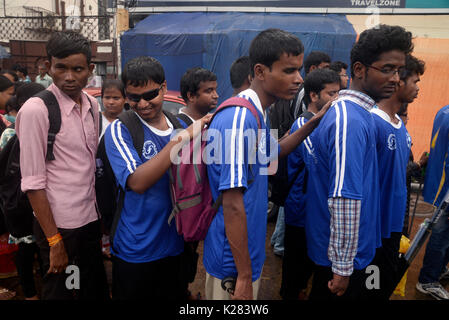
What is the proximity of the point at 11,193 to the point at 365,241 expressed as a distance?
2.45 meters

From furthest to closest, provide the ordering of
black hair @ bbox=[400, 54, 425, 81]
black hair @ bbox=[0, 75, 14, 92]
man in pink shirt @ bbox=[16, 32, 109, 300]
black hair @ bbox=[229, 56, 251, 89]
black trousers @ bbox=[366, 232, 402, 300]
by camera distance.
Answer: black hair @ bbox=[0, 75, 14, 92] → black hair @ bbox=[229, 56, 251, 89] → black hair @ bbox=[400, 54, 425, 81] → black trousers @ bbox=[366, 232, 402, 300] → man in pink shirt @ bbox=[16, 32, 109, 300]

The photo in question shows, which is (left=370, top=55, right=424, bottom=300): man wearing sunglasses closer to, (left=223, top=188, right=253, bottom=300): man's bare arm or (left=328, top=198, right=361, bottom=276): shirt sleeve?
(left=328, top=198, right=361, bottom=276): shirt sleeve

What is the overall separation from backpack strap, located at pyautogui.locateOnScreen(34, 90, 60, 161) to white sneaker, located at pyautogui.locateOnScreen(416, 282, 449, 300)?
3.58 meters

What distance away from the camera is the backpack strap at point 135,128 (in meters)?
1.79

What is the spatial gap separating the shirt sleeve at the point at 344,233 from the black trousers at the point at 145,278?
95cm

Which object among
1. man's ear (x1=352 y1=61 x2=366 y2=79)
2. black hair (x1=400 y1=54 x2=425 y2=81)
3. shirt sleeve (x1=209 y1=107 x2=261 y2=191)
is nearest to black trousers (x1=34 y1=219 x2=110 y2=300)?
shirt sleeve (x1=209 y1=107 x2=261 y2=191)

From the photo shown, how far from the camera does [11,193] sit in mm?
2355

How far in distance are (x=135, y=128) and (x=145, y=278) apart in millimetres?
886

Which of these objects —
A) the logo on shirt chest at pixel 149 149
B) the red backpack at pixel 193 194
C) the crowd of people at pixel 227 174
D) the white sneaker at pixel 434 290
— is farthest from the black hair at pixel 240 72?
the white sneaker at pixel 434 290

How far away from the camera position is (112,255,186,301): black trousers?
1.88 m

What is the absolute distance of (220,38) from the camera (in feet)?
27.8

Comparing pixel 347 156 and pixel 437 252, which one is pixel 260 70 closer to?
pixel 347 156
